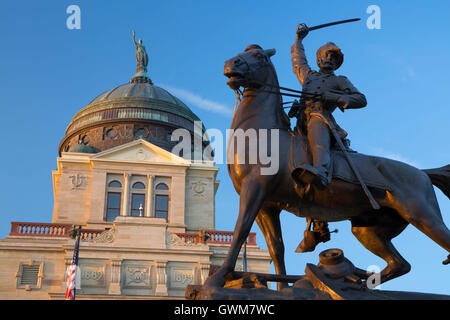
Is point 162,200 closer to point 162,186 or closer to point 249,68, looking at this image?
point 162,186

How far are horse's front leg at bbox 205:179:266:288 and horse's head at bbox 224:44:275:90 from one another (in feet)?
4.05

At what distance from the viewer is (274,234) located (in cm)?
683

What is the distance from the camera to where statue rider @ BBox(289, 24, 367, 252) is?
623cm

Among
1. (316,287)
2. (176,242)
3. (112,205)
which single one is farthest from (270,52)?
(112,205)

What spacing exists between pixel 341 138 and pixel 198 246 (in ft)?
103

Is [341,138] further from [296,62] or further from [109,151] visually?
[109,151]

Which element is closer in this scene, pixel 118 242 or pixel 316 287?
pixel 316 287

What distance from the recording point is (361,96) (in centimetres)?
695

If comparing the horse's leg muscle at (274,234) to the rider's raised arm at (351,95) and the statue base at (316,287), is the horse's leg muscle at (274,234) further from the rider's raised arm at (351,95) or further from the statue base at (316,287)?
the rider's raised arm at (351,95)

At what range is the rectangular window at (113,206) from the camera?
44906 mm

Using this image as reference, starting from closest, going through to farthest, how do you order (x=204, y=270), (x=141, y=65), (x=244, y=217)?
(x=244, y=217) → (x=204, y=270) → (x=141, y=65)

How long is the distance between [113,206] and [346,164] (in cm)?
4004

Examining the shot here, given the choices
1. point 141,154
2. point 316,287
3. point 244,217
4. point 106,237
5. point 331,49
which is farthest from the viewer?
point 141,154

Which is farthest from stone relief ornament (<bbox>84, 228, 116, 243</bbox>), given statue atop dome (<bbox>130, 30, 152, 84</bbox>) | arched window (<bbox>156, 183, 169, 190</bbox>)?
statue atop dome (<bbox>130, 30, 152, 84</bbox>)
